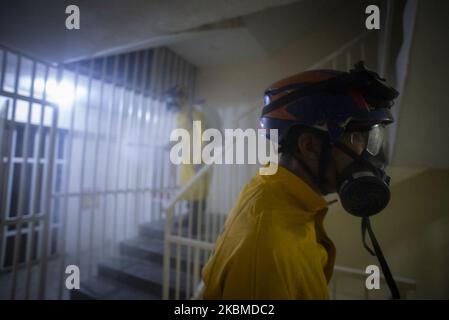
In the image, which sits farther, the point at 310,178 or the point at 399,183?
the point at 399,183

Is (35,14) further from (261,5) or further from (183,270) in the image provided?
(183,270)

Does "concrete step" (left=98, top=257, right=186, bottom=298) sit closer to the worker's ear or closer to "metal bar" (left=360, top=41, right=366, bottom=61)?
the worker's ear

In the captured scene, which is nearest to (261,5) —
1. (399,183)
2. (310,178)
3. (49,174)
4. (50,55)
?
(310,178)

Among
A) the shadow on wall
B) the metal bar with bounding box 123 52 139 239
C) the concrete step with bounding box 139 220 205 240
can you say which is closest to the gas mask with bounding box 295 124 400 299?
the shadow on wall

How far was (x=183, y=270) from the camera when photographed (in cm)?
209

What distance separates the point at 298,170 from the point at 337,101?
24 centimetres

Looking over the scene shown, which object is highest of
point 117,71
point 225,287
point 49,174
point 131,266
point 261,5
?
point 117,71

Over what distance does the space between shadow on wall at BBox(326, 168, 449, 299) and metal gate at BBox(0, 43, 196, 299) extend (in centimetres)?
210

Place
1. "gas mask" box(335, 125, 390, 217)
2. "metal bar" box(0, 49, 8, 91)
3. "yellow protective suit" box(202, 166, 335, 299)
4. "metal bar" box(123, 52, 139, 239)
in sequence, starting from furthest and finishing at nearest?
"metal bar" box(123, 52, 139, 239)
"metal bar" box(0, 49, 8, 91)
"gas mask" box(335, 125, 390, 217)
"yellow protective suit" box(202, 166, 335, 299)

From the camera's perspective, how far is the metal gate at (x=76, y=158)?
1.58 m

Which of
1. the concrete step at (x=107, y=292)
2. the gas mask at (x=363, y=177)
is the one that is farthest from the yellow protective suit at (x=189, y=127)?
the gas mask at (x=363, y=177)

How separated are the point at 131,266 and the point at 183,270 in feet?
2.06

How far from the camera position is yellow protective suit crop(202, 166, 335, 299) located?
0.51 metres

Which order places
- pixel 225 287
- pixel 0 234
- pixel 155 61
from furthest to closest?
pixel 155 61 → pixel 0 234 → pixel 225 287
